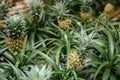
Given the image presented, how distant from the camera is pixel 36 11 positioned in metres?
4.44

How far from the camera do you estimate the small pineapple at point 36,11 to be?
4.41 m

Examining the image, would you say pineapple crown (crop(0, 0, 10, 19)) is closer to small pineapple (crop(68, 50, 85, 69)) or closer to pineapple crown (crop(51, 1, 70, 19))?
pineapple crown (crop(51, 1, 70, 19))

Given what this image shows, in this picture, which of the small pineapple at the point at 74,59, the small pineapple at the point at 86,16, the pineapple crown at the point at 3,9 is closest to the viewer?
the small pineapple at the point at 74,59

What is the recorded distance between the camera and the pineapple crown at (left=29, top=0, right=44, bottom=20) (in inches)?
174

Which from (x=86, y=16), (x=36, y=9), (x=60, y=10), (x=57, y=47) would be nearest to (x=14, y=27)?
(x=57, y=47)

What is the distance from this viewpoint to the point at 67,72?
329 cm

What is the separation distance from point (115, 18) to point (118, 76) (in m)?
1.86

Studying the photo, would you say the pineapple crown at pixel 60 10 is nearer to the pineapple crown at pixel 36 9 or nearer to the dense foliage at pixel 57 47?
the dense foliage at pixel 57 47

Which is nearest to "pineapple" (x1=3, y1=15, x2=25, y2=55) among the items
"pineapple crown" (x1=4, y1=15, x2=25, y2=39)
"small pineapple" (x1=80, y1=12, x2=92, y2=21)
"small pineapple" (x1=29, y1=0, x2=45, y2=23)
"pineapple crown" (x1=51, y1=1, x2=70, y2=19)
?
"pineapple crown" (x1=4, y1=15, x2=25, y2=39)

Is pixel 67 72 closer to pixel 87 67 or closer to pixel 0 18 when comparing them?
pixel 87 67

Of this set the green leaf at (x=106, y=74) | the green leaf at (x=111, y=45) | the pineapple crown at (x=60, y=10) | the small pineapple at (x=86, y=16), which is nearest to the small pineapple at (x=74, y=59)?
the green leaf at (x=106, y=74)

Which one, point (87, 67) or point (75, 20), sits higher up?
point (75, 20)

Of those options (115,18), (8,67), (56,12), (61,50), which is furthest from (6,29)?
(115,18)

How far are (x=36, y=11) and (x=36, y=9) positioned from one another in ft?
0.11
